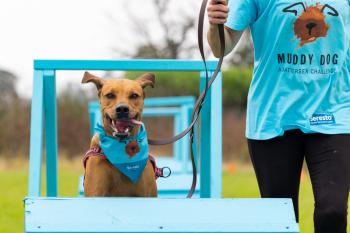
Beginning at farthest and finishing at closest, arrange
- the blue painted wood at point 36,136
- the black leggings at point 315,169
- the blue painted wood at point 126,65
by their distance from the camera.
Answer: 1. the blue painted wood at point 126,65
2. the blue painted wood at point 36,136
3. the black leggings at point 315,169

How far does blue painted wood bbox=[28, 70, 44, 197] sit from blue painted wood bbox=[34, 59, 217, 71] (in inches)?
3.0

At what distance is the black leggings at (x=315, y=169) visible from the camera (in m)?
3.57

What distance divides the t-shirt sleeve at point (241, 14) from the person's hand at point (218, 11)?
0.15m

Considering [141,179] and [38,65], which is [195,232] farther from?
[38,65]

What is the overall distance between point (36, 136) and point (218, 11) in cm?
115

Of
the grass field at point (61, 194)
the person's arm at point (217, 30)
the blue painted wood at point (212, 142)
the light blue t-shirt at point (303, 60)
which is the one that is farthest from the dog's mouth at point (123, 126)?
the grass field at point (61, 194)

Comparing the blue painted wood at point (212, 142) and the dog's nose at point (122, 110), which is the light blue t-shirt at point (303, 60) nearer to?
the blue painted wood at point (212, 142)

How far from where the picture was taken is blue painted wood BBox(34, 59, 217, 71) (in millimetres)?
4293

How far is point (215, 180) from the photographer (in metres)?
4.06

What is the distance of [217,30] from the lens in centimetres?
386

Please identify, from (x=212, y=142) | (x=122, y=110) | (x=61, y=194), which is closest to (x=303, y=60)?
(x=212, y=142)

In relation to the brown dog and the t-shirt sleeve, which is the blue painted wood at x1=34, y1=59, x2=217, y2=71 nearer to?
the brown dog

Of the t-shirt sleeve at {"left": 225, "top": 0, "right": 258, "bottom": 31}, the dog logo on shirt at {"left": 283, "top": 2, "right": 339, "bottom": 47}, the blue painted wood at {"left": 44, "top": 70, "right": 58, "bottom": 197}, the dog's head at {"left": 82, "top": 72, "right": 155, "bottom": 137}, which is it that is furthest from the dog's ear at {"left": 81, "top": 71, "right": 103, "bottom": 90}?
the dog logo on shirt at {"left": 283, "top": 2, "right": 339, "bottom": 47}

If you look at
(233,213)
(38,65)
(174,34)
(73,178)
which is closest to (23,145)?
(73,178)
